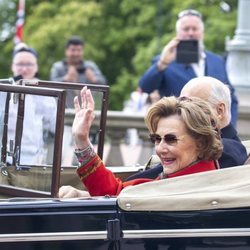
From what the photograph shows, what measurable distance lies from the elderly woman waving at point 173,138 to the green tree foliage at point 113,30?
24196 millimetres

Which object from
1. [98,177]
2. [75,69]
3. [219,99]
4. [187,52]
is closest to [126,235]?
[98,177]

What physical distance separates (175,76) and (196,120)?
4.05m

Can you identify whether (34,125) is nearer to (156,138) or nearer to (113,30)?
(156,138)

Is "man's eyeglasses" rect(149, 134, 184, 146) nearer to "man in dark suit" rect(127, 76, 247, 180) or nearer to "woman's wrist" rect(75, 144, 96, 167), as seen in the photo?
"woman's wrist" rect(75, 144, 96, 167)

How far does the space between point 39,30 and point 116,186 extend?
28.7 meters

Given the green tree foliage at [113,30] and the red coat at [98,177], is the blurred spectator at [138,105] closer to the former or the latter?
the red coat at [98,177]

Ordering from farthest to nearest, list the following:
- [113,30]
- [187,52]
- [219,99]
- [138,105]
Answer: [113,30]
[138,105]
[187,52]
[219,99]

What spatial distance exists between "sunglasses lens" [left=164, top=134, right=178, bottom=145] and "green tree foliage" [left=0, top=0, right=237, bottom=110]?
956 inches

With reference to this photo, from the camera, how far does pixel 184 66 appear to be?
8.64 meters

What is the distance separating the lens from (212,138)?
454 centimetres

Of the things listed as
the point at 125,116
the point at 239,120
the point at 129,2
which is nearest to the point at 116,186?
the point at 239,120

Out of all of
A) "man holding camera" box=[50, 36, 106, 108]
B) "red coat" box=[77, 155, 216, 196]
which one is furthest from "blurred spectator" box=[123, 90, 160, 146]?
"red coat" box=[77, 155, 216, 196]

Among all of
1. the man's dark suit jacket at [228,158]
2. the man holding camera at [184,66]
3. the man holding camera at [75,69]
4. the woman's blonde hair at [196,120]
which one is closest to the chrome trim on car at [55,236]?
the woman's blonde hair at [196,120]

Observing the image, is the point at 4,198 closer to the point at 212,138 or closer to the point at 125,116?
the point at 212,138
